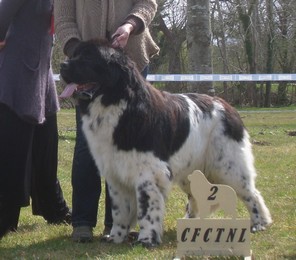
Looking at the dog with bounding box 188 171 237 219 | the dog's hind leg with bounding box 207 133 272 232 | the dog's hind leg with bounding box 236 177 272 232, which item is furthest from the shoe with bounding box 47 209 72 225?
the dog with bounding box 188 171 237 219

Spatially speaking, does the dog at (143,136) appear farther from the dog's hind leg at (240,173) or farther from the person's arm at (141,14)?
the person's arm at (141,14)

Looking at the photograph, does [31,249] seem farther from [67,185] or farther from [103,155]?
[67,185]

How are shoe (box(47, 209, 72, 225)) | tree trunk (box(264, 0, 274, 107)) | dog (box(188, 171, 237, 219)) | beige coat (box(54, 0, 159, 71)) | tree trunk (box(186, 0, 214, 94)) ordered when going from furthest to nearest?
Answer: tree trunk (box(264, 0, 274, 107)) < tree trunk (box(186, 0, 214, 94)) < shoe (box(47, 209, 72, 225)) < beige coat (box(54, 0, 159, 71)) < dog (box(188, 171, 237, 219))

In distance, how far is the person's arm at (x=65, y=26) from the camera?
14.7 feet

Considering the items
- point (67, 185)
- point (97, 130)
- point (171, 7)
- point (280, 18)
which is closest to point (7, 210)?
point (97, 130)

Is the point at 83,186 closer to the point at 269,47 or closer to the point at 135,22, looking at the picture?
the point at 135,22

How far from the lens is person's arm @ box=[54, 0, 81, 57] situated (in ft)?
14.7

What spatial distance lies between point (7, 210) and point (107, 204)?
0.84m

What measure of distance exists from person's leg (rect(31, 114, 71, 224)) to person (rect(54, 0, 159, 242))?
354mm

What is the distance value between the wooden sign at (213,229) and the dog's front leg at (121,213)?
35.2 inches

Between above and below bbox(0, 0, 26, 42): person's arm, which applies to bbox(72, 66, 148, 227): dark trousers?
below

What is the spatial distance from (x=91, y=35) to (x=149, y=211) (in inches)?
57.5

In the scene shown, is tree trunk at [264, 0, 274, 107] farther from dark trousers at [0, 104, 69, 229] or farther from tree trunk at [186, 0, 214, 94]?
dark trousers at [0, 104, 69, 229]

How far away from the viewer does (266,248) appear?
4.27 m
